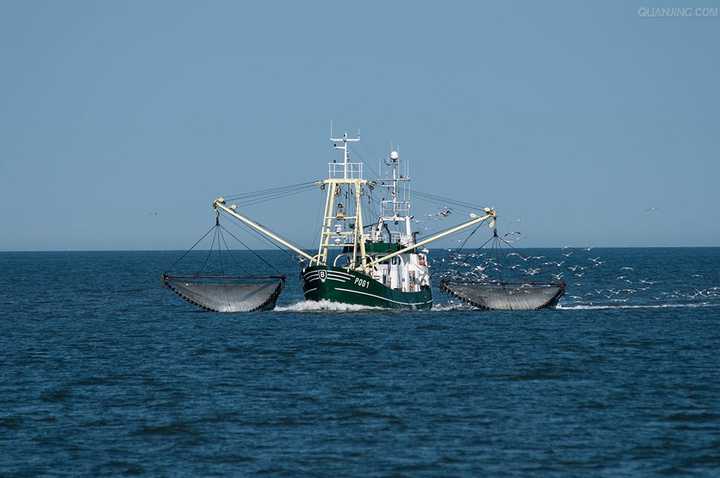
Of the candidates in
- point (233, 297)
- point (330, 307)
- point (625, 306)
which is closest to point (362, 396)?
point (330, 307)

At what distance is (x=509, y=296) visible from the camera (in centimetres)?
8638

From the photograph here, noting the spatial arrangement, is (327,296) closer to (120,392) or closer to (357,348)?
(357,348)

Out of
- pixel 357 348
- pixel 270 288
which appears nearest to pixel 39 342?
pixel 357 348

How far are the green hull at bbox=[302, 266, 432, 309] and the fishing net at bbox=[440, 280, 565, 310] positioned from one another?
865cm

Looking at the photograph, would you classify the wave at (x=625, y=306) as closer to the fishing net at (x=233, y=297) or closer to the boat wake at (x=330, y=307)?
the boat wake at (x=330, y=307)

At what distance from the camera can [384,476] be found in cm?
3050

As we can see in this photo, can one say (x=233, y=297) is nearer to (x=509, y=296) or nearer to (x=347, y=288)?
(x=347, y=288)

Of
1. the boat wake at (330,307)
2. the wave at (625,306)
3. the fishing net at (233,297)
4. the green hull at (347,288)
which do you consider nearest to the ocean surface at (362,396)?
the boat wake at (330,307)

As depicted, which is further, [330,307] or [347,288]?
[330,307]

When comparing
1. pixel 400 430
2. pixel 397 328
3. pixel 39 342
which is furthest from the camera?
pixel 397 328

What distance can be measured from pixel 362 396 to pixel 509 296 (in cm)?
4546

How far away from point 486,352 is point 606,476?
26.3 m

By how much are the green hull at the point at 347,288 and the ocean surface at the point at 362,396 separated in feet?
3.80

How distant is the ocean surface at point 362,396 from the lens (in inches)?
1271
